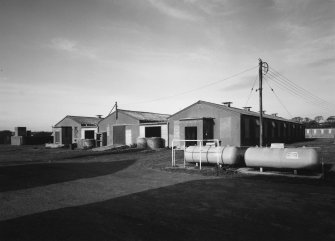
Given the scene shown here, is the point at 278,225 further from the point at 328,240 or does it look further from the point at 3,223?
the point at 3,223

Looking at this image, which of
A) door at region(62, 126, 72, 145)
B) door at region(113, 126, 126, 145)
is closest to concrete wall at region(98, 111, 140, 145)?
door at region(113, 126, 126, 145)

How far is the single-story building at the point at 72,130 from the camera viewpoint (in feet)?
144

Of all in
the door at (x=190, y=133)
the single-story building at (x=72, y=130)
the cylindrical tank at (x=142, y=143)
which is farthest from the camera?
the single-story building at (x=72, y=130)

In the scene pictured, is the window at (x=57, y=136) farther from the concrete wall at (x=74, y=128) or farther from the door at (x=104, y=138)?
the door at (x=104, y=138)

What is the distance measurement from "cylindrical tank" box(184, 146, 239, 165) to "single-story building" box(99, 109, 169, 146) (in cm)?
1638

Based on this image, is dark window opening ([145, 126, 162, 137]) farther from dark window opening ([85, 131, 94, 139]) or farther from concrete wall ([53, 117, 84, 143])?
concrete wall ([53, 117, 84, 143])

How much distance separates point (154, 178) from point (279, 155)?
6.60m

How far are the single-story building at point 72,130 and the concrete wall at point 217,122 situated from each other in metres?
17.5

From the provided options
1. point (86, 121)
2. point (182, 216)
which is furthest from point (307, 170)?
point (86, 121)

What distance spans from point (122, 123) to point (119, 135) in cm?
177

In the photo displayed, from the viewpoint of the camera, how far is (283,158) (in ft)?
44.5

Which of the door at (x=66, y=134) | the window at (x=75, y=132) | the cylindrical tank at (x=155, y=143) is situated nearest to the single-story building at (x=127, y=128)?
the cylindrical tank at (x=155, y=143)

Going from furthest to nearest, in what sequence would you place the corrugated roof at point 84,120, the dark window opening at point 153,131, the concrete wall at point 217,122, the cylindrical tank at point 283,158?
the corrugated roof at point 84,120 < the dark window opening at point 153,131 < the concrete wall at point 217,122 < the cylindrical tank at point 283,158

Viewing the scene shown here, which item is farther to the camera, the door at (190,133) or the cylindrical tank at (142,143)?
the cylindrical tank at (142,143)
